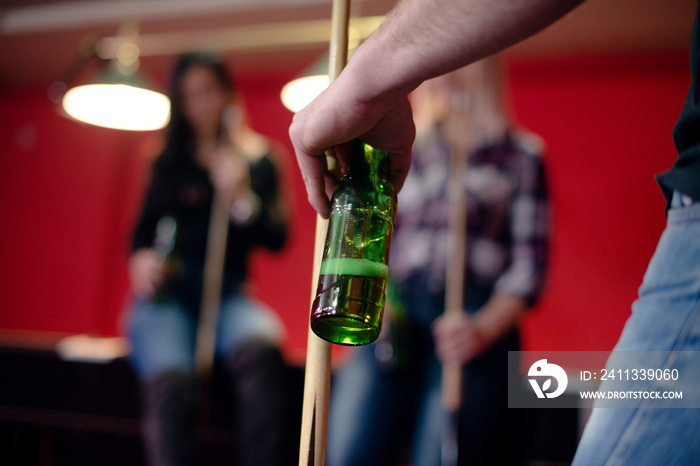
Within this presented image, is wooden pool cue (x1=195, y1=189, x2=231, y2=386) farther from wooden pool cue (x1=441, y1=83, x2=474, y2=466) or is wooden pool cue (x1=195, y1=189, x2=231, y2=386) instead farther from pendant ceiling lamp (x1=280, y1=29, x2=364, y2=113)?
wooden pool cue (x1=441, y1=83, x2=474, y2=466)

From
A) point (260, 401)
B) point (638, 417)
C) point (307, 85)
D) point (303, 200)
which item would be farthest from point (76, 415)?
point (303, 200)

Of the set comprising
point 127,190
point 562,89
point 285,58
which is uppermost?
point 285,58

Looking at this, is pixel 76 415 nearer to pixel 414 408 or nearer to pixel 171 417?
pixel 171 417

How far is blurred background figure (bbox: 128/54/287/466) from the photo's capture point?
5.88 ft

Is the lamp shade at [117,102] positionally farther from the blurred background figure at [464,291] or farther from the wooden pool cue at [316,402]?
the wooden pool cue at [316,402]

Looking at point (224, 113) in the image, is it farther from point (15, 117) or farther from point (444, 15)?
point (15, 117)

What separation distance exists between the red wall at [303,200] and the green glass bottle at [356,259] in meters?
2.76

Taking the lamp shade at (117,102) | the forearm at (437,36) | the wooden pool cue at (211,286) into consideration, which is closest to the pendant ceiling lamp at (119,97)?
the lamp shade at (117,102)

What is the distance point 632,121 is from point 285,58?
266cm

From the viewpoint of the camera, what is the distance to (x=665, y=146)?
3.85 m

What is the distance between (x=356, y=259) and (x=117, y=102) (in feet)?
8.04

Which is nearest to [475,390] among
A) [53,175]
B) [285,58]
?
[285,58]

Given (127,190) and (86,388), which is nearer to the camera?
(86,388)

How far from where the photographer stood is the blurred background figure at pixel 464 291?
5.24 feet
